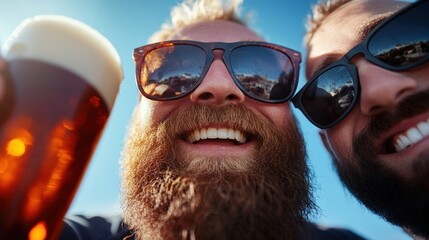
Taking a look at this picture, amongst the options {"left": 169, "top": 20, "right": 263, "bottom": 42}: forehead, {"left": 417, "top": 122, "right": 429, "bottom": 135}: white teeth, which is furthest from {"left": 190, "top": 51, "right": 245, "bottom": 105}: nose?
{"left": 417, "top": 122, "right": 429, "bottom": 135}: white teeth

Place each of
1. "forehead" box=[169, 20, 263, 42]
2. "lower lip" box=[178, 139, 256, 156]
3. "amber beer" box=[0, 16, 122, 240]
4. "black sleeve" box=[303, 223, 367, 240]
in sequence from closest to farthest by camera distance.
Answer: "amber beer" box=[0, 16, 122, 240] → "lower lip" box=[178, 139, 256, 156] → "forehead" box=[169, 20, 263, 42] → "black sleeve" box=[303, 223, 367, 240]

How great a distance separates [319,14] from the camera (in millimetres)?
2318

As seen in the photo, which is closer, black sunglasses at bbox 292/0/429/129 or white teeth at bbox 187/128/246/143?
black sunglasses at bbox 292/0/429/129

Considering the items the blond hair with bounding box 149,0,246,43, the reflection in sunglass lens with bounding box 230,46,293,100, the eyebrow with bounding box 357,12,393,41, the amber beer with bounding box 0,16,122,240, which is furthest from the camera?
the blond hair with bounding box 149,0,246,43

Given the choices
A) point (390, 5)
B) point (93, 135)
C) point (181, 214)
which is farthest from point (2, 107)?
point (390, 5)

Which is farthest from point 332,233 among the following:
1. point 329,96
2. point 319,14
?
point 319,14

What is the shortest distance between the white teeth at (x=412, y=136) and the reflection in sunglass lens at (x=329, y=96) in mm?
281

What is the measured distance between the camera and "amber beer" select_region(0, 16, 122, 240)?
2.30 feet

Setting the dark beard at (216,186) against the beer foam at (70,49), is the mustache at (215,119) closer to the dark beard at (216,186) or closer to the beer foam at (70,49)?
the dark beard at (216,186)

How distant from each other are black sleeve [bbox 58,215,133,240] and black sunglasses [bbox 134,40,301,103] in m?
0.86

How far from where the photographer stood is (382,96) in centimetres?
136

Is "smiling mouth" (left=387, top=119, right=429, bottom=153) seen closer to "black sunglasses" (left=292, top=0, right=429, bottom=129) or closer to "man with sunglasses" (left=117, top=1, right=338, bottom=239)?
"black sunglasses" (left=292, top=0, right=429, bottom=129)

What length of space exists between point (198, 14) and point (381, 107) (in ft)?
5.26

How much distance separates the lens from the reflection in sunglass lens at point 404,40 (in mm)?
1326
